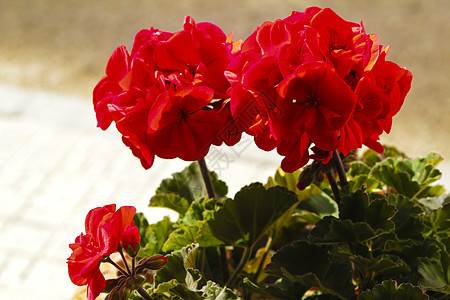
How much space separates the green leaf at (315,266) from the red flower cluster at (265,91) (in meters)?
0.18

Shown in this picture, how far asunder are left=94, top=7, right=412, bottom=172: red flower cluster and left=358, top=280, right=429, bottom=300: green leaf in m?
0.16

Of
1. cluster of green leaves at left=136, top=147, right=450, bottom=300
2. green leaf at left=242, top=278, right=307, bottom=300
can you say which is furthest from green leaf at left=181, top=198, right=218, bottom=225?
green leaf at left=242, top=278, right=307, bottom=300

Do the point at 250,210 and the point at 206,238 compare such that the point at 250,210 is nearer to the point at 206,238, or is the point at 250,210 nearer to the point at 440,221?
the point at 206,238

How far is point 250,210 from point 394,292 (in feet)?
0.65

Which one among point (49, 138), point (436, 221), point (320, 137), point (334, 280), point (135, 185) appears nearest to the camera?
point (320, 137)

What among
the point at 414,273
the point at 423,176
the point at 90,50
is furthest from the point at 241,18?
the point at 414,273

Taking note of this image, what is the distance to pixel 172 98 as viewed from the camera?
0.58 m

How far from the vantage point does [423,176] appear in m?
0.92

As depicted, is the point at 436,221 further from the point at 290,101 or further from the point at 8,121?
the point at 8,121

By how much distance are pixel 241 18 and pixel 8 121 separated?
1.25 meters

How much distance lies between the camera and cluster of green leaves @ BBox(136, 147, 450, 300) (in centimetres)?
69

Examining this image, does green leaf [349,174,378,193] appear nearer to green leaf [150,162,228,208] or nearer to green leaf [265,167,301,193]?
green leaf [265,167,301,193]

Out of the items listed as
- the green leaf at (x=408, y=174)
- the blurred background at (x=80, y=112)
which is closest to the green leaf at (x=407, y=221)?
the green leaf at (x=408, y=174)

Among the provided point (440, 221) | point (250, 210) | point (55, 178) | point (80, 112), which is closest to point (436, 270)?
point (440, 221)
